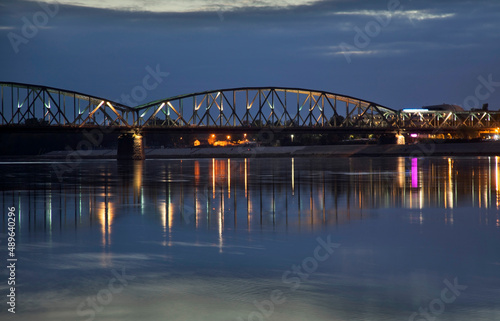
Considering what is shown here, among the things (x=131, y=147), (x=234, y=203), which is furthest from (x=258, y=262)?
(x=131, y=147)

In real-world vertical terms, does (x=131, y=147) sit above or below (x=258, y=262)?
above

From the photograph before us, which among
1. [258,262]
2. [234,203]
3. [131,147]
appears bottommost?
[258,262]

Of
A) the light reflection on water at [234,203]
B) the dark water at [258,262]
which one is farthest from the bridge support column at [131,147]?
the dark water at [258,262]

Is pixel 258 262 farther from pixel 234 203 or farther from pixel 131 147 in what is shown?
pixel 131 147

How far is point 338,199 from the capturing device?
25.5m

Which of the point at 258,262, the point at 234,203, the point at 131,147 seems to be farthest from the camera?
the point at 131,147

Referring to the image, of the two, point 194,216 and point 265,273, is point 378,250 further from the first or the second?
point 194,216

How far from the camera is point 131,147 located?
5586 inches

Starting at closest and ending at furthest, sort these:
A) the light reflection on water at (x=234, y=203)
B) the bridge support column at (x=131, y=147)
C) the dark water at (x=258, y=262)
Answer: the dark water at (x=258, y=262)
the light reflection on water at (x=234, y=203)
the bridge support column at (x=131, y=147)

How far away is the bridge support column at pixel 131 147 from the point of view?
140375 mm

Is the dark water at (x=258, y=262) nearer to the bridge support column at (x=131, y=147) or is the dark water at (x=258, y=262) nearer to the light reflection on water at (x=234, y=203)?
the light reflection on water at (x=234, y=203)

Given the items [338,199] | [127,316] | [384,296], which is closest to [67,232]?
[127,316]

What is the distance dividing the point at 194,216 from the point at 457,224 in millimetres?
7541

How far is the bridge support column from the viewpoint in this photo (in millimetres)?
140375
